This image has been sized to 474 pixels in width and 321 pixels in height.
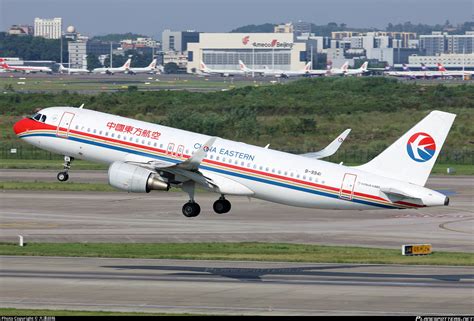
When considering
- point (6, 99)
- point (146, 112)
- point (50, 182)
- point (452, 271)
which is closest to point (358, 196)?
point (452, 271)

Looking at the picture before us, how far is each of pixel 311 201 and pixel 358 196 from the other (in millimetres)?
3387

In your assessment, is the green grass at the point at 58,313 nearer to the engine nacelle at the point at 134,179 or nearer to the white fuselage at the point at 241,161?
the engine nacelle at the point at 134,179

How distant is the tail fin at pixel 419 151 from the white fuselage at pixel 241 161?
30.3 inches

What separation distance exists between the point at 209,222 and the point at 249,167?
83.1 ft

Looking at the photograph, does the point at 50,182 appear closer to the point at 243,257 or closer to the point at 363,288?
the point at 243,257

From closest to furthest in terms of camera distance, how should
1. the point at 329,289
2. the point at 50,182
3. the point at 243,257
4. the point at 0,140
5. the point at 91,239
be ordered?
the point at 329,289 → the point at 243,257 → the point at 91,239 → the point at 50,182 → the point at 0,140

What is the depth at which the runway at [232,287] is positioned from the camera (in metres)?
57.4

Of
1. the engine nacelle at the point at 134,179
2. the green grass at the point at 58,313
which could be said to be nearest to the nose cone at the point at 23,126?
the engine nacelle at the point at 134,179

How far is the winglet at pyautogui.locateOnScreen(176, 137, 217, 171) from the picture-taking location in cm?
7131

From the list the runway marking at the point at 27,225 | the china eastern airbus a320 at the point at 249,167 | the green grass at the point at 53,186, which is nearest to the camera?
the china eastern airbus a320 at the point at 249,167

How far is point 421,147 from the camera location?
6969cm

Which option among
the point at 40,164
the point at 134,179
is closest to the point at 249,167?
the point at 134,179

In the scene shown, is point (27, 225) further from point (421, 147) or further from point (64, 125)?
point (421, 147)

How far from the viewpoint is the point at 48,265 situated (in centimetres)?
7319
